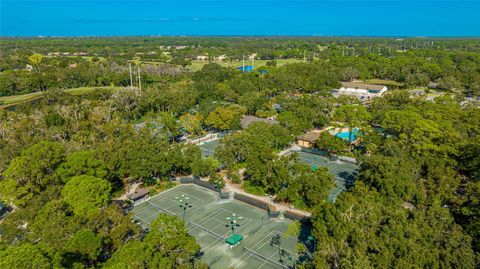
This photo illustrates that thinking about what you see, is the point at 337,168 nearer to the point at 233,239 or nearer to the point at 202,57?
the point at 233,239

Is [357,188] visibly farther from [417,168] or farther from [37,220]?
[37,220]

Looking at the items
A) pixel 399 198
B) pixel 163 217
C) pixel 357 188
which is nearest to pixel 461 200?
pixel 399 198

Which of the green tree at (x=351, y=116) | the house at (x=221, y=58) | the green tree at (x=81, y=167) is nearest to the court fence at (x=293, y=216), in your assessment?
the green tree at (x=81, y=167)

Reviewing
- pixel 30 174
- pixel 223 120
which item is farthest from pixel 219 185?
pixel 223 120

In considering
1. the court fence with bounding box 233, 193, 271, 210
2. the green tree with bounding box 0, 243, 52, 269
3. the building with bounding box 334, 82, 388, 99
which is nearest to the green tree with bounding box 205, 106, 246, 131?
the court fence with bounding box 233, 193, 271, 210

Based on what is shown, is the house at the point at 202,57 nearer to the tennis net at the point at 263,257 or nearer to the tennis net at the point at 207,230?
the tennis net at the point at 207,230

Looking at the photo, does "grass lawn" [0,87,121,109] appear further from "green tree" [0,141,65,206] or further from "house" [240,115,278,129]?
"green tree" [0,141,65,206]
